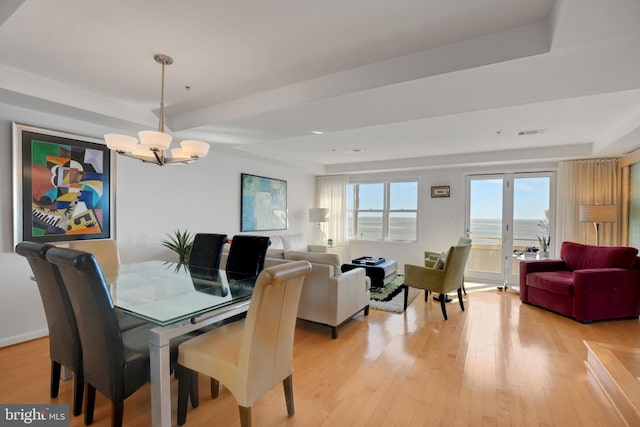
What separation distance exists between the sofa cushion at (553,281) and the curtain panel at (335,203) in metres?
3.65

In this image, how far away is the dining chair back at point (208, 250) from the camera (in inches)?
120

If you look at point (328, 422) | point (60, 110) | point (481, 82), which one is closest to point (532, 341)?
point (328, 422)

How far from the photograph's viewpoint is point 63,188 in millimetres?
3008

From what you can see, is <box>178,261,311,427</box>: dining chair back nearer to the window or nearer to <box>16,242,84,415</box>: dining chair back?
<box>16,242,84,415</box>: dining chair back

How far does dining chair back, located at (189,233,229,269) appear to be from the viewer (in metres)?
3.06

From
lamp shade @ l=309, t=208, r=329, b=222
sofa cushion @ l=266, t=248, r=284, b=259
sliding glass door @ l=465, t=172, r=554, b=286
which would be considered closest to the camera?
sofa cushion @ l=266, t=248, r=284, b=259

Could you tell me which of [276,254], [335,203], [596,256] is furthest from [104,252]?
[596,256]

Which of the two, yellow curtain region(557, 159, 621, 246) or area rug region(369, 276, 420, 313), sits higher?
yellow curtain region(557, 159, 621, 246)

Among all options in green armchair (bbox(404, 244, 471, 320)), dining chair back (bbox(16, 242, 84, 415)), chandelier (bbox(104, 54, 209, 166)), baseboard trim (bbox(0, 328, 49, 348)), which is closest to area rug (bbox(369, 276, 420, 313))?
green armchair (bbox(404, 244, 471, 320))

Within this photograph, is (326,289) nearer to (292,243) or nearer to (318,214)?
(292,243)

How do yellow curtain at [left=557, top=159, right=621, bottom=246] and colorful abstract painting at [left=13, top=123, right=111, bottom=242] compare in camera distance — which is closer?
colorful abstract painting at [left=13, top=123, right=111, bottom=242]

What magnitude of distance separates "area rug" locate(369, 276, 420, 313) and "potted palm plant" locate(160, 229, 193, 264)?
2536 mm

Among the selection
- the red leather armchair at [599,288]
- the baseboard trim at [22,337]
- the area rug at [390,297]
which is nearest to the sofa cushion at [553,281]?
the red leather armchair at [599,288]

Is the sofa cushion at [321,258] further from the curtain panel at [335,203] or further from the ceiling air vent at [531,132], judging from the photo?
the curtain panel at [335,203]
